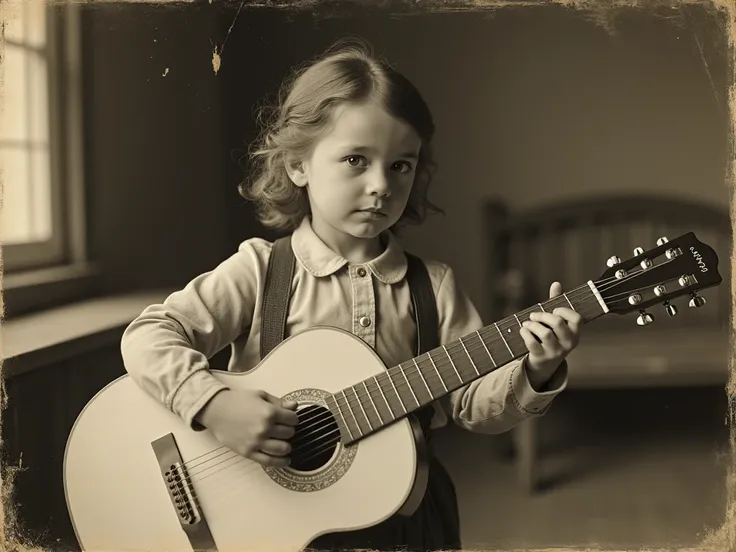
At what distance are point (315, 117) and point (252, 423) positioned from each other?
0.45m

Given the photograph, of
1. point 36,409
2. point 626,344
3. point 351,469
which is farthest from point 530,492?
point 36,409

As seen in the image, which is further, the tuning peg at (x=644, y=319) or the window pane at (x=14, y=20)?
the window pane at (x=14, y=20)

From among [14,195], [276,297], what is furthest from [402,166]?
[14,195]

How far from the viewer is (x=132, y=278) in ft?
3.81

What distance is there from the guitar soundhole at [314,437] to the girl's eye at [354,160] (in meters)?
0.35

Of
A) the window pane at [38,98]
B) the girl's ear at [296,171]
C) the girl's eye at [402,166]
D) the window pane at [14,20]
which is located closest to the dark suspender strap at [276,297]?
the girl's ear at [296,171]

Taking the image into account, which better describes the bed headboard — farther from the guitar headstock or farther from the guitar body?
the guitar body

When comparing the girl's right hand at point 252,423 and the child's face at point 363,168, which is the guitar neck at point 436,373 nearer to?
the girl's right hand at point 252,423

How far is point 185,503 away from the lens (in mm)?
1005

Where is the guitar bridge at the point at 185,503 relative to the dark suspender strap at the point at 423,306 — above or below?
below

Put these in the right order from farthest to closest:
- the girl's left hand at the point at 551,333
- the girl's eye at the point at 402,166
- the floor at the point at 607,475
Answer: the floor at the point at 607,475 → the girl's eye at the point at 402,166 → the girl's left hand at the point at 551,333

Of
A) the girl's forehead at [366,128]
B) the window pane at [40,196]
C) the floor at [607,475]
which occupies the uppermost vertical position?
the girl's forehead at [366,128]

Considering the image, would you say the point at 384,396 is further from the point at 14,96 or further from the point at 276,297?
the point at 14,96

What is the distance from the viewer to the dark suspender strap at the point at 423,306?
1070mm
